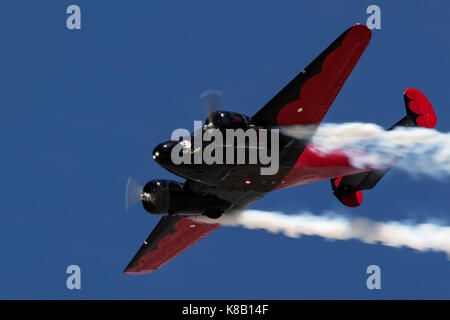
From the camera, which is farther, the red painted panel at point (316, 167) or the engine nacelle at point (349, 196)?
the engine nacelle at point (349, 196)

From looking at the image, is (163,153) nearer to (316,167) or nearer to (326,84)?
(326,84)

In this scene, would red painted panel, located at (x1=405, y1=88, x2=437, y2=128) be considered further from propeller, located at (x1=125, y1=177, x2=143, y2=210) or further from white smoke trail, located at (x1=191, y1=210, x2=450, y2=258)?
propeller, located at (x1=125, y1=177, x2=143, y2=210)

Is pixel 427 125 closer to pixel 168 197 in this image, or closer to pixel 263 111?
pixel 263 111

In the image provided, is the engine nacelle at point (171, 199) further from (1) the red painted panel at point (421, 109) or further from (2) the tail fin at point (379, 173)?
(1) the red painted panel at point (421, 109)

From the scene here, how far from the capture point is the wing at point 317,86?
31.2 meters

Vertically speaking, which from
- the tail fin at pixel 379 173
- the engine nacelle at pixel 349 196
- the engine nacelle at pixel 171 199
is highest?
the tail fin at pixel 379 173

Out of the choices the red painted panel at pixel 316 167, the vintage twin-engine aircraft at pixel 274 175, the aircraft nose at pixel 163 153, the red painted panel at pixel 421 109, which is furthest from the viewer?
the red painted panel at pixel 421 109

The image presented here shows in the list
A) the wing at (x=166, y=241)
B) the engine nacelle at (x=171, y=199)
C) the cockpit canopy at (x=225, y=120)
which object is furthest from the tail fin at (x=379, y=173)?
the cockpit canopy at (x=225, y=120)

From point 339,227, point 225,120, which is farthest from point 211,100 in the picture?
point 339,227

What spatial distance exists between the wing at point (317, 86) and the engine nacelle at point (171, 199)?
5.94 m

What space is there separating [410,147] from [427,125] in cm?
178

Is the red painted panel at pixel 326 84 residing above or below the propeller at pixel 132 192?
above

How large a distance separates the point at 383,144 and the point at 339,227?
449 centimetres

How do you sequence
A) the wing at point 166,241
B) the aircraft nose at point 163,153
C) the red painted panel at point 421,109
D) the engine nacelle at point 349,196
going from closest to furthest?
the aircraft nose at point 163,153, the red painted panel at point 421,109, the engine nacelle at point 349,196, the wing at point 166,241
